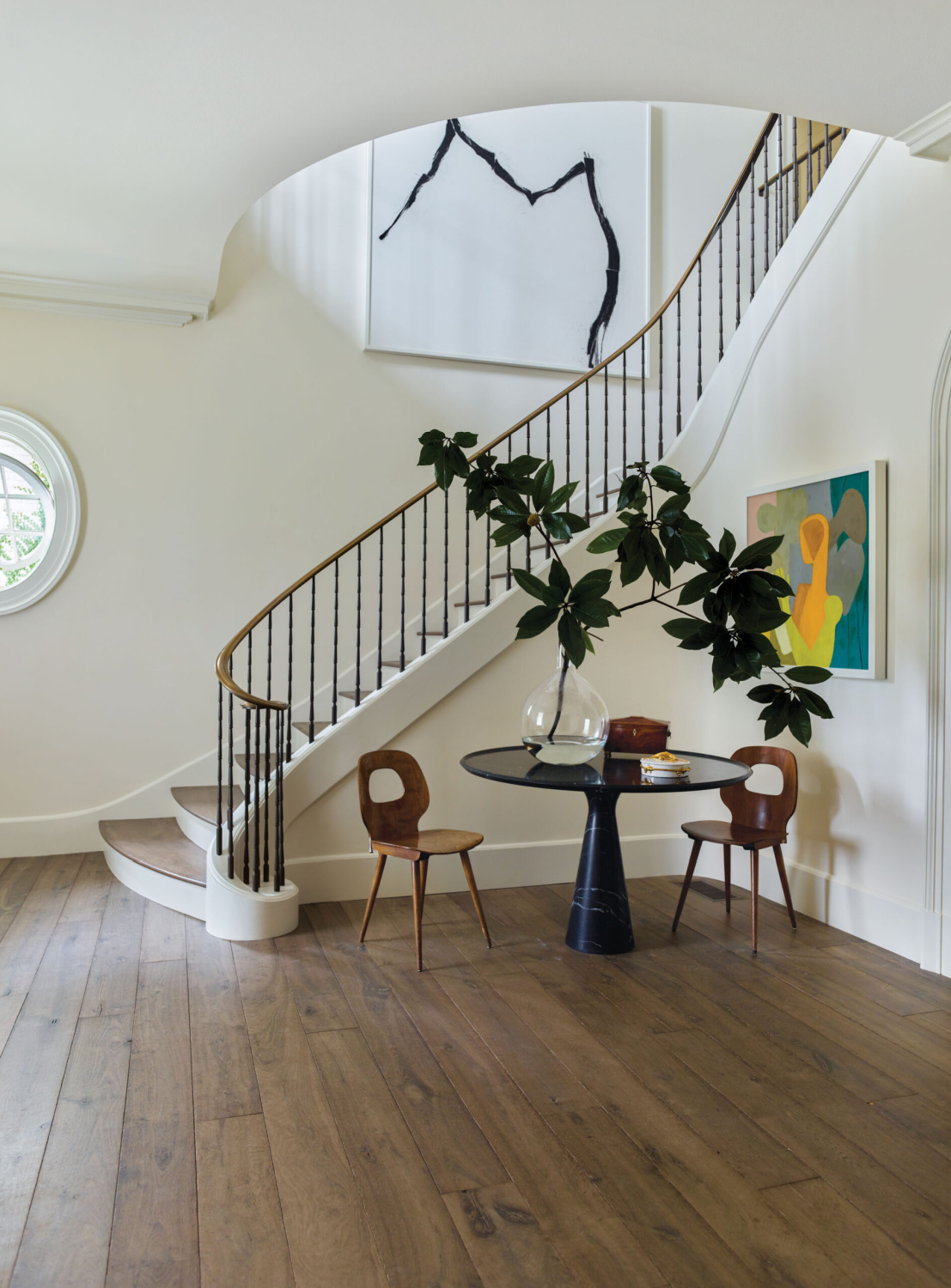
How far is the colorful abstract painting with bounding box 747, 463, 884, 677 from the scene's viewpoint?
12.3ft

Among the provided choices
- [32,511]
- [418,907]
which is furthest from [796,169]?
[32,511]

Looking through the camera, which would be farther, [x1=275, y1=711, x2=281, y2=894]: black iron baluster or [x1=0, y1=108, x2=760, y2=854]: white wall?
[x1=0, y1=108, x2=760, y2=854]: white wall

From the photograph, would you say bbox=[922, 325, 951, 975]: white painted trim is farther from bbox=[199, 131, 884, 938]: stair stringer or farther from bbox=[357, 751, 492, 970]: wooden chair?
bbox=[357, 751, 492, 970]: wooden chair

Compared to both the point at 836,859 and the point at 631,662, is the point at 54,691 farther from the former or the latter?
the point at 836,859

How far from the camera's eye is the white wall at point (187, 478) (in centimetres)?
508

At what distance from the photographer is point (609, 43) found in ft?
9.71

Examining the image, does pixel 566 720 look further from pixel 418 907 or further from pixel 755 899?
pixel 755 899

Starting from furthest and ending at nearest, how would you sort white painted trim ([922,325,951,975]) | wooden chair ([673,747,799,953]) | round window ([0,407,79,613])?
round window ([0,407,79,613]) < wooden chair ([673,747,799,953]) < white painted trim ([922,325,951,975])

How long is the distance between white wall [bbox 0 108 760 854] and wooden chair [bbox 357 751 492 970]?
1.82 m

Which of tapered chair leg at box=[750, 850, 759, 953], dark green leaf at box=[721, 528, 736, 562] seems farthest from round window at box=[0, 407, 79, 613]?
tapered chair leg at box=[750, 850, 759, 953]

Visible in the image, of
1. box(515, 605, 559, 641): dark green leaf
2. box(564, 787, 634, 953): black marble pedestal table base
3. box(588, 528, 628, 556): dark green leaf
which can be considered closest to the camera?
box(515, 605, 559, 641): dark green leaf

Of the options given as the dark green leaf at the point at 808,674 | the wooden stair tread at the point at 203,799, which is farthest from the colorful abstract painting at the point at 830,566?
the wooden stair tread at the point at 203,799

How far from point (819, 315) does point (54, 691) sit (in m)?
4.44

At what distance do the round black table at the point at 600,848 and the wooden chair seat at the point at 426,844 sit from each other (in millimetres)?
309
